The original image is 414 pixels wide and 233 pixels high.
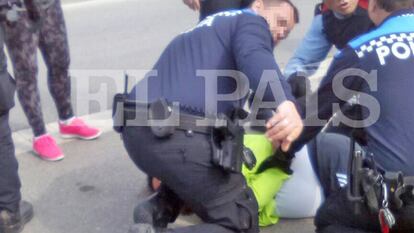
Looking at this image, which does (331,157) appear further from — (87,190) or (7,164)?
(7,164)

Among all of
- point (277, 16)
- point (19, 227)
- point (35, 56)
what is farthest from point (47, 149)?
point (277, 16)

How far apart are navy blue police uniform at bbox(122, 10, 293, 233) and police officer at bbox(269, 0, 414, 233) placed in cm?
35

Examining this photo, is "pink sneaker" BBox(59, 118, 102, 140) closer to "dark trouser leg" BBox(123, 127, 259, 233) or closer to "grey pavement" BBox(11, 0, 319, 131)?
"grey pavement" BBox(11, 0, 319, 131)

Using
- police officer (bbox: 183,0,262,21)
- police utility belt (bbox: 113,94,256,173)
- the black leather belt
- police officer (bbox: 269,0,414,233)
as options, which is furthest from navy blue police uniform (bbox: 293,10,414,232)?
police officer (bbox: 183,0,262,21)

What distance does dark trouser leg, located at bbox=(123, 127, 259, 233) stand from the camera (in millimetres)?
2418

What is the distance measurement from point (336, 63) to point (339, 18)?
118cm

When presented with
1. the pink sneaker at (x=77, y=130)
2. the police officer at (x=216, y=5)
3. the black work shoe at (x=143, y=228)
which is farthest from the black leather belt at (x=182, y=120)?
the pink sneaker at (x=77, y=130)

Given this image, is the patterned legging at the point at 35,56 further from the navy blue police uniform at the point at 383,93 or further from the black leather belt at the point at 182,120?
the navy blue police uniform at the point at 383,93

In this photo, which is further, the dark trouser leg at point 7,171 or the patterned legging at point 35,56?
the patterned legging at point 35,56

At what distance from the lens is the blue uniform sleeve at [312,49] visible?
3951mm

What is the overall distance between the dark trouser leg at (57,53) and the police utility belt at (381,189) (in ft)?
6.97

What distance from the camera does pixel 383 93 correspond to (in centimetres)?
249

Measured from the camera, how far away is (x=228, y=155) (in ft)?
7.88

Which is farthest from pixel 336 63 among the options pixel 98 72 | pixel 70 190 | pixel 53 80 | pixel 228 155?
pixel 98 72
